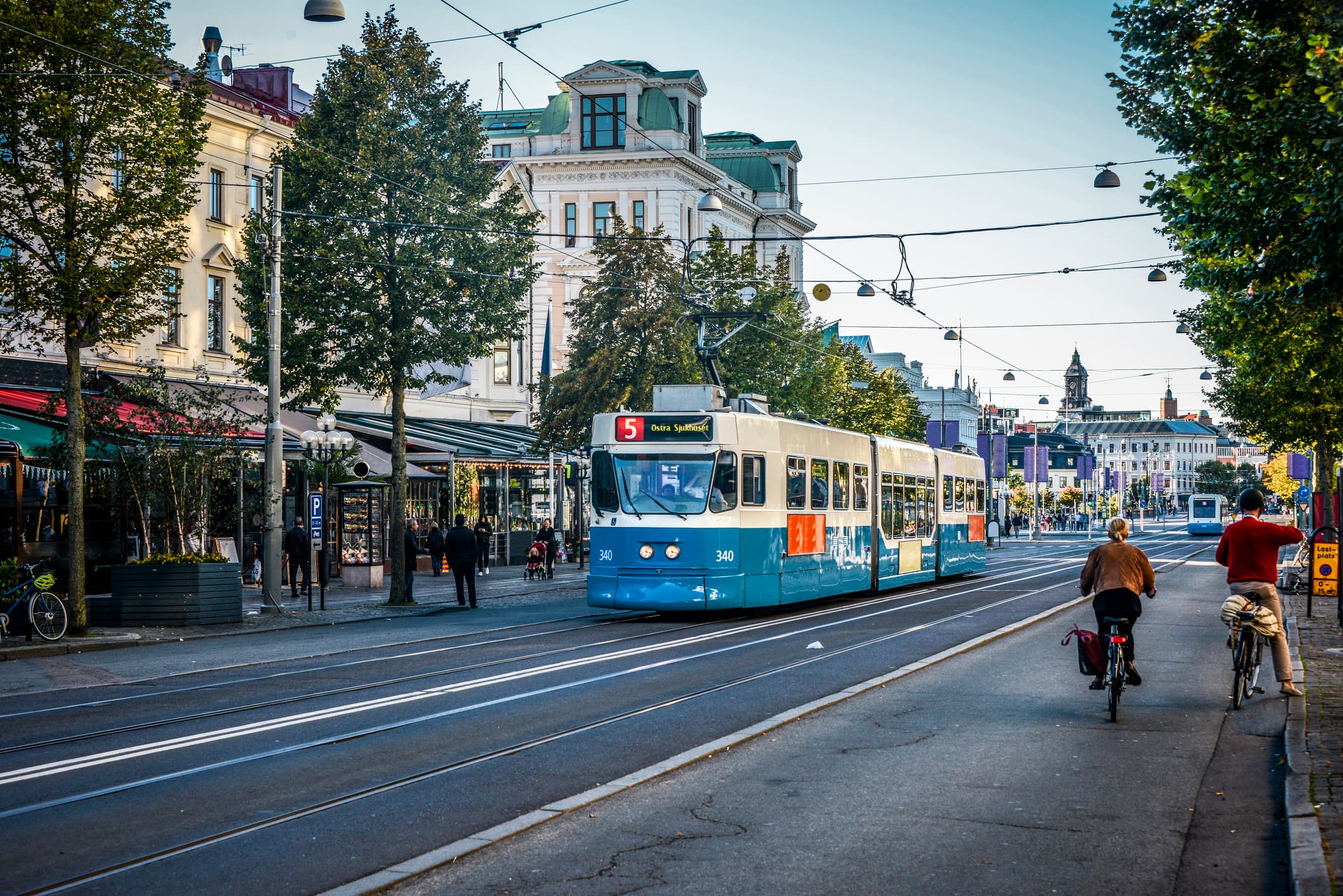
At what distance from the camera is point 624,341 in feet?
132

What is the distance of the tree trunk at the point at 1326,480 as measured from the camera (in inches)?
1387

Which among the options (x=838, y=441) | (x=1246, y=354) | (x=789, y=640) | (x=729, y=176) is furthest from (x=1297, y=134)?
(x=729, y=176)

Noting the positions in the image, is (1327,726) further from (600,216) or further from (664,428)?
(600,216)

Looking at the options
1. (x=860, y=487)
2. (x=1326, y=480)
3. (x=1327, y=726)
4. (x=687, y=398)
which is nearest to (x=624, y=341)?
(x=860, y=487)

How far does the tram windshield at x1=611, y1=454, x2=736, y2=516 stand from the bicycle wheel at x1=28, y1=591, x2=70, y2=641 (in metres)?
8.12

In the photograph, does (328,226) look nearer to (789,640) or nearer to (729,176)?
(789,640)

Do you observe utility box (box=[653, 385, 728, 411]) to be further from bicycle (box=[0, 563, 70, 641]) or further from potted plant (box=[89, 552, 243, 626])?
bicycle (box=[0, 563, 70, 641])

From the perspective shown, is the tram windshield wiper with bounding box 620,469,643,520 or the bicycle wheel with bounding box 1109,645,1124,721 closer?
the bicycle wheel with bounding box 1109,645,1124,721

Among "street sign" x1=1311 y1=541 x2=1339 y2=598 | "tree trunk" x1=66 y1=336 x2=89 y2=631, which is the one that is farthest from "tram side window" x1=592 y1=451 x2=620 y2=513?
"street sign" x1=1311 y1=541 x2=1339 y2=598

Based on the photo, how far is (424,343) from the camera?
28.6 m

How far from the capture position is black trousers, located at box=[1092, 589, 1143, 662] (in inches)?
484

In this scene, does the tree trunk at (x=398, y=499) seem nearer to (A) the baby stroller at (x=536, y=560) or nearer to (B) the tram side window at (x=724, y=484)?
(B) the tram side window at (x=724, y=484)

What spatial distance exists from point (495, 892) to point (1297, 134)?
33.0 ft

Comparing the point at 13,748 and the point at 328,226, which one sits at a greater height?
the point at 328,226
